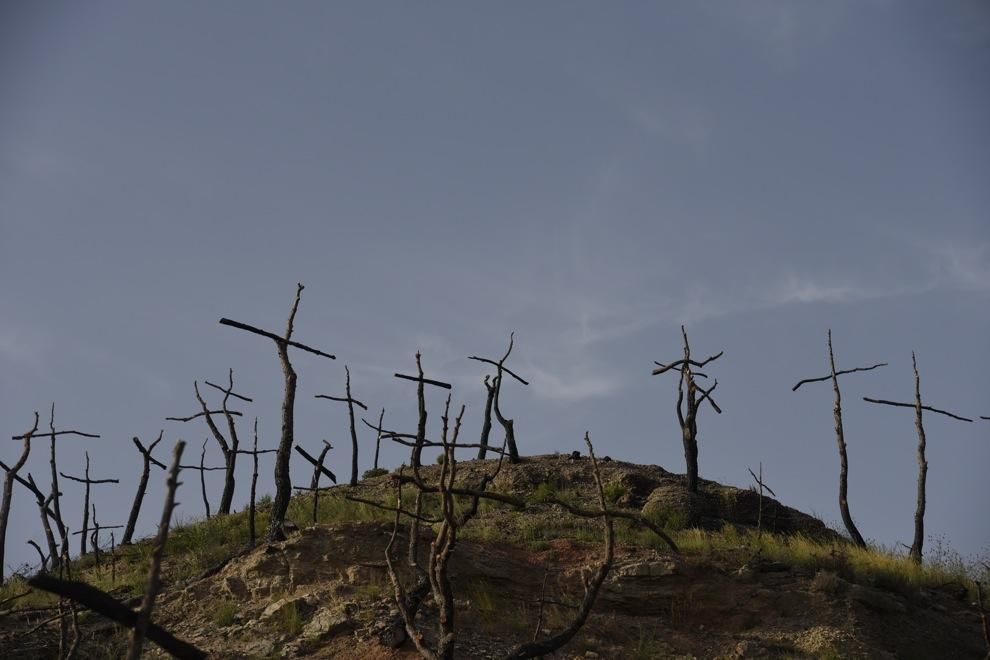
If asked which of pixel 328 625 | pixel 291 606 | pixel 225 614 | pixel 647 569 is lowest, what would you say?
pixel 328 625

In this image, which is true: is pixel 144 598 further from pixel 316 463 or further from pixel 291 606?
pixel 316 463

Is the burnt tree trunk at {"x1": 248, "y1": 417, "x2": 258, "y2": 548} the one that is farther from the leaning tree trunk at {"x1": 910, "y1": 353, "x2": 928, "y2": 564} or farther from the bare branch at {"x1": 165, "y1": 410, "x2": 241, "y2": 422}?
the leaning tree trunk at {"x1": 910, "y1": 353, "x2": 928, "y2": 564}

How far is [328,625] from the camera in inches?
695

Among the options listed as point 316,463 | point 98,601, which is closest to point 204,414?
point 316,463

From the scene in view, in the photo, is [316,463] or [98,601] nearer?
[98,601]

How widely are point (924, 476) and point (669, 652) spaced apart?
13201mm

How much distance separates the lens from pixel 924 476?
27.7 m

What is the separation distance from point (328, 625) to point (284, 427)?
614cm

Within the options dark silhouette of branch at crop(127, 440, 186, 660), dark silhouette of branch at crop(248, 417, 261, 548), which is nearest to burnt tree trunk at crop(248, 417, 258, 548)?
dark silhouette of branch at crop(248, 417, 261, 548)

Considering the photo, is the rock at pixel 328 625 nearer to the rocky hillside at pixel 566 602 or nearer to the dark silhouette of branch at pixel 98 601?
the rocky hillside at pixel 566 602

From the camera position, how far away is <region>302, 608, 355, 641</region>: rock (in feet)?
57.5

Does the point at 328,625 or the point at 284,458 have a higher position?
the point at 284,458

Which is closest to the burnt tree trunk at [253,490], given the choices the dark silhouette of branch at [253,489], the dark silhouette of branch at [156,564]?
the dark silhouette of branch at [253,489]

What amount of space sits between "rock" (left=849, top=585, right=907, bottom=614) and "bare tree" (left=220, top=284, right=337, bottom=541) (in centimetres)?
1183
